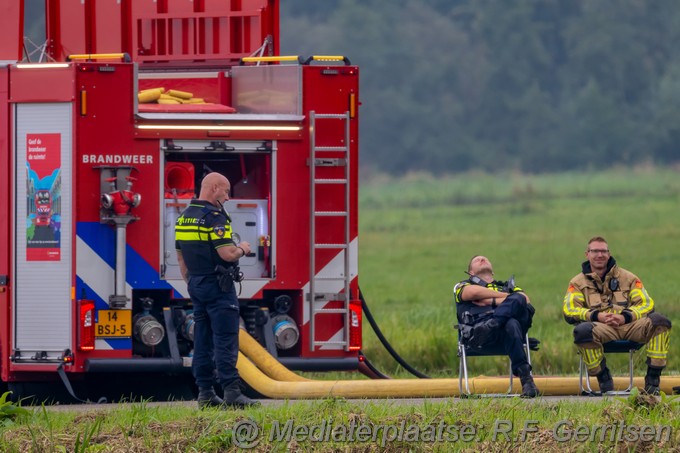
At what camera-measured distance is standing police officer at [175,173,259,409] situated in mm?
9719

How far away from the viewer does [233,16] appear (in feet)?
41.6

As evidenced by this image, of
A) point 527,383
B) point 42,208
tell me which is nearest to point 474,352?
point 527,383

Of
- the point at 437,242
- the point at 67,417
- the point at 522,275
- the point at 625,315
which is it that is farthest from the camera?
the point at 437,242

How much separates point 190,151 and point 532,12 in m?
51.3

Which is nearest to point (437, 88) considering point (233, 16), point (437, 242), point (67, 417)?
point (437, 242)

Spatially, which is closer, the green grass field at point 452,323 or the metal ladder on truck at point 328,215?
the green grass field at point 452,323

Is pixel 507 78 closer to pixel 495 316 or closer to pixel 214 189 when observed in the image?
pixel 495 316

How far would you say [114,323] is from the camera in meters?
10.9

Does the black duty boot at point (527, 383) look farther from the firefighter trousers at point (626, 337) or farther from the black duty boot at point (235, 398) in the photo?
the black duty boot at point (235, 398)

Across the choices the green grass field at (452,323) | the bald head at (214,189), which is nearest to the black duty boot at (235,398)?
the green grass field at (452,323)

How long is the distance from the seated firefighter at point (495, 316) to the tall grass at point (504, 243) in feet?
12.1

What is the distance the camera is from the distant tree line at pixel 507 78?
53.8m

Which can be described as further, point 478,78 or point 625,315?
point 478,78

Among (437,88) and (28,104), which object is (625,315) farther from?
(437,88)
